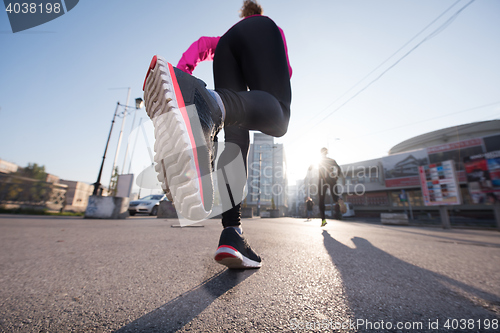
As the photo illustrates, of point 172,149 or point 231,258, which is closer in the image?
point 172,149

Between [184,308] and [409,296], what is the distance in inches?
29.9

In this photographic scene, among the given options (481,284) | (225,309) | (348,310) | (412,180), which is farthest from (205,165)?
(412,180)

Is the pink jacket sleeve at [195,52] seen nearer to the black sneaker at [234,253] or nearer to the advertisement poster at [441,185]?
the black sneaker at [234,253]

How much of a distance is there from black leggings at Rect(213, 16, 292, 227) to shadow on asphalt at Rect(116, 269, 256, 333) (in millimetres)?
291

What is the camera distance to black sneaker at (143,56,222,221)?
1.92 ft

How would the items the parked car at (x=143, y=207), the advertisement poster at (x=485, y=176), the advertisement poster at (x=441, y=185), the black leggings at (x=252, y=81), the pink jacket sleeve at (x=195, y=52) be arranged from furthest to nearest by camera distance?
the parked car at (x=143, y=207), the advertisement poster at (x=441, y=185), the advertisement poster at (x=485, y=176), the pink jacket sleeve at (x=195, y=52), the black leggings at (x=252, y=81)

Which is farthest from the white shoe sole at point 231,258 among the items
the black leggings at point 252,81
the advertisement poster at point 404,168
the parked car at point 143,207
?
the advertisement poster at point 404,168

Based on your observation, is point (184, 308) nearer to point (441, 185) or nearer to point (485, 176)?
point (441, 185)

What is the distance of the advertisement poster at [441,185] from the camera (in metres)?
7.67

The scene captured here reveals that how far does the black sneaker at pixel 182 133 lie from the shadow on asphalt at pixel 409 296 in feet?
1.90

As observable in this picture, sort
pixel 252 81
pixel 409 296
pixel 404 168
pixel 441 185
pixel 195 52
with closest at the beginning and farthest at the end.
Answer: pixel 409 296 → pixel 252 81 → pixel 195 52 → pixel 441 185 → pixel 404 168

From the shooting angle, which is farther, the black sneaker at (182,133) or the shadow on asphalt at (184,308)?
the black sneaker at (182,133)

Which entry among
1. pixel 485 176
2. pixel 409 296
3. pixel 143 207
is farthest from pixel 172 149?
pixel 485 176

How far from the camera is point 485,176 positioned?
25.8 ft
